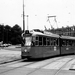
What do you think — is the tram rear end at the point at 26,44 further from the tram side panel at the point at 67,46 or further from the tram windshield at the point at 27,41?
the tram side panel at the point at 67,46

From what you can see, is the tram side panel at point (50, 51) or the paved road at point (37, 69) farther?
the tram side panel at point (50, 51)

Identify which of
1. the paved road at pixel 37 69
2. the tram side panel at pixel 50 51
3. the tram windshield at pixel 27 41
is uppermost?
the tram windshield at pixel 27 41

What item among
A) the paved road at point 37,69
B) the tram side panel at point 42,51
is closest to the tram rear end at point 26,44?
the tram side panel at point 42,51

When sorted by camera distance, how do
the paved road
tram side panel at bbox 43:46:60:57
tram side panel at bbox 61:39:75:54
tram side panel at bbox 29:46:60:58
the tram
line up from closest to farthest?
the paved road, the tram, tram side panel at bbox 29:46:60:58, tram side panel at bbox 43:46:60:57, tram side panel at bbox 61:39:75:54

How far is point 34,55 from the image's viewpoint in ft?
64.2

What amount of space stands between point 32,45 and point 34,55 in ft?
3.16

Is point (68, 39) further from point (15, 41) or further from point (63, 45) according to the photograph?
point (15, 41)

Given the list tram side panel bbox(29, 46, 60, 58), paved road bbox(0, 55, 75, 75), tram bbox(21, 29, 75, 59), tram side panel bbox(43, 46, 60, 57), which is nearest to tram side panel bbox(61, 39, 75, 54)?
tram bbox(21, 29, 75, 59)

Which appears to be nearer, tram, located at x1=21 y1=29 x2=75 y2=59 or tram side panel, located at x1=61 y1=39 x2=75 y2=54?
tram, located at x1=21 y1=29 x2=75 y2=59

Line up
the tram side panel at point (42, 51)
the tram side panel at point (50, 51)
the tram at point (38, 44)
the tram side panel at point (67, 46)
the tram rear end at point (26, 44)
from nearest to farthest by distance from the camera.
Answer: the tram rear end at point (26, 44)
the tram at point (38, 44)
the tram side panel at point (42, 51)
the tram side panel at point (50, 51)
the tram side panel at point (67, 46)

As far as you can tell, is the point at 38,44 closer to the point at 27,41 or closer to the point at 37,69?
the point at 27,41

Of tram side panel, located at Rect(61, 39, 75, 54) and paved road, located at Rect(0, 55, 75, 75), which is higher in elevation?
tram side panel, located at Rect(61, 39, 75, 54)

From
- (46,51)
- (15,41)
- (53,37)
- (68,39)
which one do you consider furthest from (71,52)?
(15,41)

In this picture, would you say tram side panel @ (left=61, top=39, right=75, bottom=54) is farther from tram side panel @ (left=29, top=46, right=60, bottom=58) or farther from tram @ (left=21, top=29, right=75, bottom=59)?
tram side panel @ (left=29, top=46, right=60, bottom=58)
